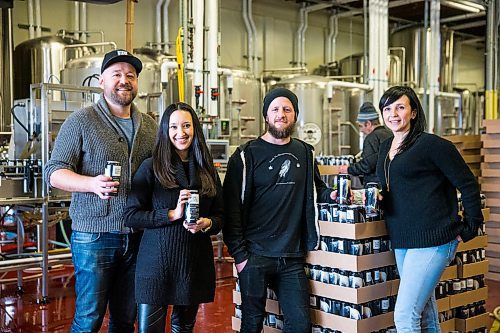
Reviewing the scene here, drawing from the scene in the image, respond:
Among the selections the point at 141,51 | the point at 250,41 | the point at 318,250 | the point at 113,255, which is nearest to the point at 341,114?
the point at 250,41

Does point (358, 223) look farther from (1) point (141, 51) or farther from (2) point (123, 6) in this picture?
(2) point (123, 6)

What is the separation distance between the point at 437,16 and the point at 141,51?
4.71 metres

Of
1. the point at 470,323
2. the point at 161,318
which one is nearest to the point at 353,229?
the point at 161,318

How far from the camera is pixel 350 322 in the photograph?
8.35 feet

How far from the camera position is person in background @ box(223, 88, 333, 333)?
2535 mm

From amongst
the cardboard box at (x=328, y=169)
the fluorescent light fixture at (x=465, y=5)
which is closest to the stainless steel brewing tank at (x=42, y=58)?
the cardboard box at (x=328, y=169)

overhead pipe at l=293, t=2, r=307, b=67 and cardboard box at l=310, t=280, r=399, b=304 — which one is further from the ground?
overhead pipe at l=293, t=2, r=307, b=67

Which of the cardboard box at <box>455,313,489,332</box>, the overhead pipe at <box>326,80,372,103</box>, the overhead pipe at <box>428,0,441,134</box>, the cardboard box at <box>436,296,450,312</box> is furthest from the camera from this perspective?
→ the overhead pipe at <box>428,0,441,134</box>

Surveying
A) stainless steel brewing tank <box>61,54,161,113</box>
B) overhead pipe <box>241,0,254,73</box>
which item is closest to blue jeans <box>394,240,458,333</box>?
stainless steel brewing tank <box>61,54,161,113</box>

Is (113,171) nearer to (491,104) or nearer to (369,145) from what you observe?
(369,145)

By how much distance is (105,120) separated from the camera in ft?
7.54

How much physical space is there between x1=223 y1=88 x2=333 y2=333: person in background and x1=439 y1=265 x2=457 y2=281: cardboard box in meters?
0.83

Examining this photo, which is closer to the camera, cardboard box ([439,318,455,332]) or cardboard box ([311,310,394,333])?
cardboard box ([311,310,394,333])

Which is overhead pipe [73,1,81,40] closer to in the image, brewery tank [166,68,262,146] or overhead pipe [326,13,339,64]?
brewery tank [166,68,262,146]
